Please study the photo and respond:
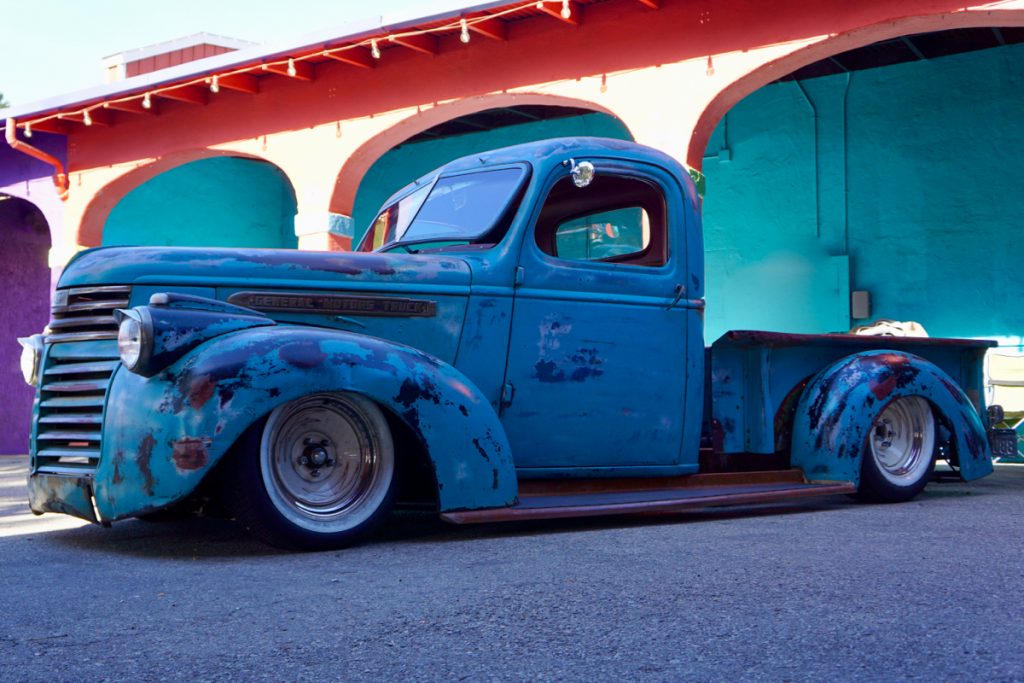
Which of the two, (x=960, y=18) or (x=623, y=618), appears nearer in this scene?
(x=623, y=618)

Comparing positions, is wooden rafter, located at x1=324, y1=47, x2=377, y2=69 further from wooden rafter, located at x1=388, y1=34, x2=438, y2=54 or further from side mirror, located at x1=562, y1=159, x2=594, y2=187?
side mirror, located at x1=562, y1=159, x2=594, y2=187

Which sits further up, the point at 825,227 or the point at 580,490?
the point at 825,227

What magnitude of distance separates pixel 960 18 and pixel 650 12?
2.45m

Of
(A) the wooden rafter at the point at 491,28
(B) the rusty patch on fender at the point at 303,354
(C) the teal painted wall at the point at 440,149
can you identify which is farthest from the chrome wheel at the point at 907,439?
(C) the teal painted wall at the point at 440,149

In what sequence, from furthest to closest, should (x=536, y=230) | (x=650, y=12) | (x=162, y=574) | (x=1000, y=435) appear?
(x=650, y=12) < (x=1000, y=435) < (x=536, y=230) < (x=162, y=574)

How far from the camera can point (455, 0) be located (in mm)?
9609

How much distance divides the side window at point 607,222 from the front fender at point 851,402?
115 centimetres

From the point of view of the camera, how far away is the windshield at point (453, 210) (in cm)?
485

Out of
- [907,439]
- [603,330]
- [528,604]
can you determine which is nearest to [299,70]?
[603,330]

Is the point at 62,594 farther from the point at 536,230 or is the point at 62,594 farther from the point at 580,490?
the point at 536,230

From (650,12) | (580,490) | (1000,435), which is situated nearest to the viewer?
(580,490)

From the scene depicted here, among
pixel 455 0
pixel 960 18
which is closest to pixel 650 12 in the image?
pixel 455 0

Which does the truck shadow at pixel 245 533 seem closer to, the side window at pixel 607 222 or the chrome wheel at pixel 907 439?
the chrome wheel at pixel 907 439

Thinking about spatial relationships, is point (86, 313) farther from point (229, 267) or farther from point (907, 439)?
point (907, 439)
